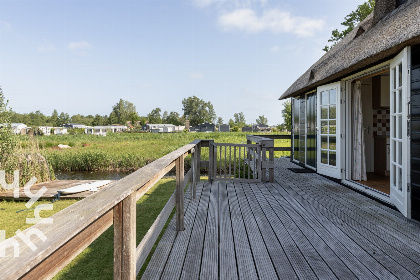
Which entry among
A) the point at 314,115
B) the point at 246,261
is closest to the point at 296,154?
the point at 314,115

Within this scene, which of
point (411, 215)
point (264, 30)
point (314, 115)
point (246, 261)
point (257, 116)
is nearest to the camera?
point (246, 261)

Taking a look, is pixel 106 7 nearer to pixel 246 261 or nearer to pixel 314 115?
pixel 314 115

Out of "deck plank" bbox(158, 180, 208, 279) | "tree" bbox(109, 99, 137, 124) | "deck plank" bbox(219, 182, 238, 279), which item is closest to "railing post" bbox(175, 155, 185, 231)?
"deck plank" bbox(158, 180, 208, 279)

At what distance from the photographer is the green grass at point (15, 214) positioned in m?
4.08

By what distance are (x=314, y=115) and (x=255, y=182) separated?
8.10 feet

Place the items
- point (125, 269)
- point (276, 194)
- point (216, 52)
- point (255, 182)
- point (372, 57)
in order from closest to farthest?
point (125, 269), point (372, 57), point (276, 194), point (255, 182), point (216, 52)

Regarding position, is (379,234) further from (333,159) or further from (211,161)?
(211,161)

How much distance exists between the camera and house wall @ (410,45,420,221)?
3090mm

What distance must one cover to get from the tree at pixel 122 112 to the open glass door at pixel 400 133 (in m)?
73.0

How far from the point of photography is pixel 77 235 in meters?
0.86

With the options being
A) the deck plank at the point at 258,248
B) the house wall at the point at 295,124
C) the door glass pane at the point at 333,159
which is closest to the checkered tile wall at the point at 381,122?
the door glass pane at the point at 333,159

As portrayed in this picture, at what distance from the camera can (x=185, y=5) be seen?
1502 cm

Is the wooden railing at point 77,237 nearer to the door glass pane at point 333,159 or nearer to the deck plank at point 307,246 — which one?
the deck plank at point 307,246

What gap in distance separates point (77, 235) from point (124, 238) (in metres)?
0.41
